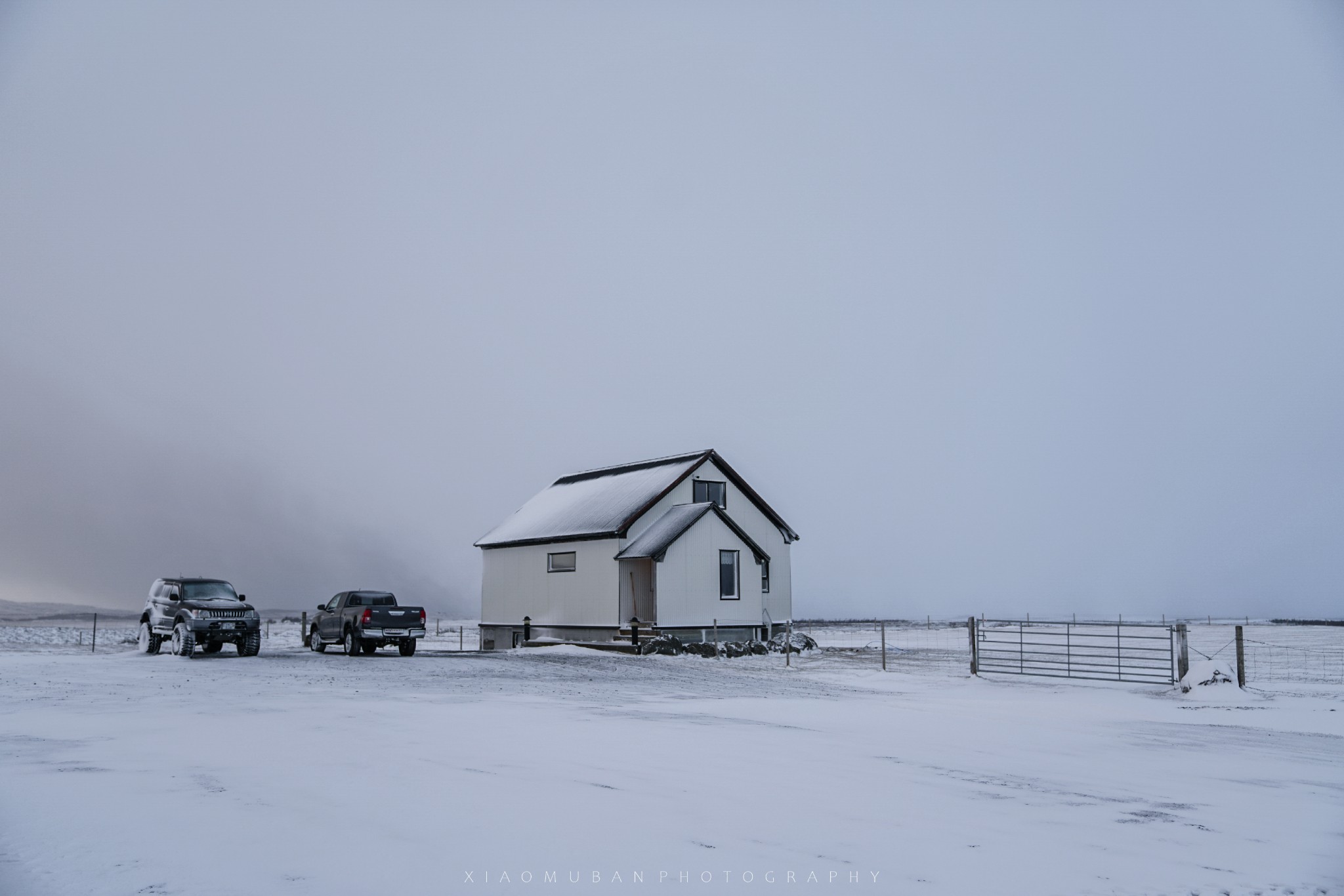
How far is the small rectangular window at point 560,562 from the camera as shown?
40.6 meters

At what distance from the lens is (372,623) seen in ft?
107

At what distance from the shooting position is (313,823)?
811cm

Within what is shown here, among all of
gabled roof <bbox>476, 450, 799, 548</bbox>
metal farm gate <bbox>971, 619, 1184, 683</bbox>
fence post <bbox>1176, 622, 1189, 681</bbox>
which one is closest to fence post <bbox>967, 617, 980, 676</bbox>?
metal farm gate <bbox>971, 619, 1184, 683</bbox>

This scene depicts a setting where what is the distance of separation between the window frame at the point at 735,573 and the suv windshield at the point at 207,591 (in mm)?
18123

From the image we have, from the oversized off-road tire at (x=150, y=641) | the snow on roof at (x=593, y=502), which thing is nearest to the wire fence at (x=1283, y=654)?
the snow on roof at (x=593, y=502)

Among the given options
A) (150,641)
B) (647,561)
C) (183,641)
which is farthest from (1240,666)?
(150,641)

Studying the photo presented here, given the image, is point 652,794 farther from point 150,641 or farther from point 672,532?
point 150,641

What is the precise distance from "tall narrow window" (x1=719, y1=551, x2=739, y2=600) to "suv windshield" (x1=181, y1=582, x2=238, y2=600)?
714 inches

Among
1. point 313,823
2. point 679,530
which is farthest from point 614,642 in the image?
point 313,823

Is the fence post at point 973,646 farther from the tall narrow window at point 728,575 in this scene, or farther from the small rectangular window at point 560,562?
the small rectangular window at point 560,562

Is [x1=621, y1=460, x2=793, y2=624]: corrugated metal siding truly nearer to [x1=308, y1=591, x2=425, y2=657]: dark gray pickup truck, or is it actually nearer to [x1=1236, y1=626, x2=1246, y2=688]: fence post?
[x1=308, y1=591, x2=425, y2=657]: dark gray pickup truck

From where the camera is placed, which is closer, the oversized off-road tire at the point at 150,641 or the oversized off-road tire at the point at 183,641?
the oversized off-road tire at the point at 183,641

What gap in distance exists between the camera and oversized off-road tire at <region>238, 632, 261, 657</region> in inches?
1229

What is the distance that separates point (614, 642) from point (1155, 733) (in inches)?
934
